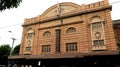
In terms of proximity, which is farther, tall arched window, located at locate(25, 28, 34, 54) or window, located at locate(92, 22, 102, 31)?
tall arched window, located at locate(25, 28, 34, 54)

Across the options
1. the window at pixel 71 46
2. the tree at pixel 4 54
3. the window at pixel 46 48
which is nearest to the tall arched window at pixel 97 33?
the window at pixel 71 46

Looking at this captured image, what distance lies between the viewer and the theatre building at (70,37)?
54.3 feet

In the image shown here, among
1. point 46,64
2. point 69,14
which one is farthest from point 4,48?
point 69,14

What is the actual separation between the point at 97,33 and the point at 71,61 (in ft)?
18.2

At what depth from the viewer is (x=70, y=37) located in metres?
20.1

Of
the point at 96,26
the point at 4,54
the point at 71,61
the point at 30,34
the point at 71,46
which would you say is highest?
the point at 96,26

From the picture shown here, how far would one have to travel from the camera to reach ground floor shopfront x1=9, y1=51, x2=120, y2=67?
1501cm

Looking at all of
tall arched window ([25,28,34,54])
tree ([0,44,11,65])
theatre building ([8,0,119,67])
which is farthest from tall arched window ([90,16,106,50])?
tree ([0,44,11,65])

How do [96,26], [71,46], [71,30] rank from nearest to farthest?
[96,26], [71,46], [71,30]

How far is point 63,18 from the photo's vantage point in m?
21.6

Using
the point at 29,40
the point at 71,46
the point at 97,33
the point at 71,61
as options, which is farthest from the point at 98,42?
the point at 29,40

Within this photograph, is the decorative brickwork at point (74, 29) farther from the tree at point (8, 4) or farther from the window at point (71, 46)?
the tree at point (8, 4)

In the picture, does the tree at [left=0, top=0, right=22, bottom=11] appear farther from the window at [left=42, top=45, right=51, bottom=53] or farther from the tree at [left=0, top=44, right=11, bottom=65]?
the tree at [left=0, top=44, right=11, bottom=65]

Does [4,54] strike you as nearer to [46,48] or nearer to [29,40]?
[29,40]
